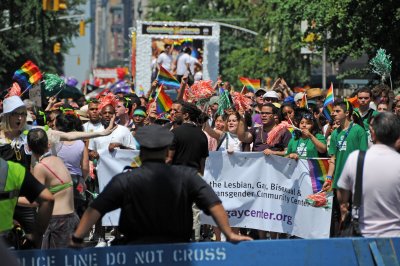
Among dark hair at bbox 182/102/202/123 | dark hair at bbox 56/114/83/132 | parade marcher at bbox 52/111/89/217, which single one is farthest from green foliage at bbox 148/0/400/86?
parade marcher at bbox 52/111/89/217

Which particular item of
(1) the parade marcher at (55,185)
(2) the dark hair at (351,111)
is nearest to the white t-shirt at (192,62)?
(2) the dark hair at (351,111)

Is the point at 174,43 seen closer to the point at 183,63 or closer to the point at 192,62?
the point at 192,62

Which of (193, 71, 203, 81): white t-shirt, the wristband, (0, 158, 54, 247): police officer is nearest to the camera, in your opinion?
the wristband

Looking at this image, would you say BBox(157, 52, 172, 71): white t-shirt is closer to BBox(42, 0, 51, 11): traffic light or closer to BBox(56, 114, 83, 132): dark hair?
BBox(42, 0, 51, 11): traffic light

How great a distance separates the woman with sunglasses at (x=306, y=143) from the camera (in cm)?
1310

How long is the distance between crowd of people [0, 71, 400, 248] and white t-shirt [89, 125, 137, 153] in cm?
1

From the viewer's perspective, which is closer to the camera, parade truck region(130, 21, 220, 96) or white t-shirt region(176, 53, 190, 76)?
white t-shirt region(176, 53, 190, 76)

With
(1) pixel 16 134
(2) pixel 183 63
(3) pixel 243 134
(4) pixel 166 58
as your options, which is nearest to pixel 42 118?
(3) pixel 243 134

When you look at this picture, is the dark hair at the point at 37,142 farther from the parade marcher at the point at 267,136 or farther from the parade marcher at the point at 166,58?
the parade marcher at the point at 166,58

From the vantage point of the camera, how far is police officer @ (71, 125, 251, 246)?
283 inches

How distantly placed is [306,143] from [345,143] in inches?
61.4

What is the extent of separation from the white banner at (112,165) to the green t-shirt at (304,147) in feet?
6.01

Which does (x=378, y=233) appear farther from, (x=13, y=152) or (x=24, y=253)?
(x=13, y=152)

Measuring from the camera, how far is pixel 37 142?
31.4 feet
